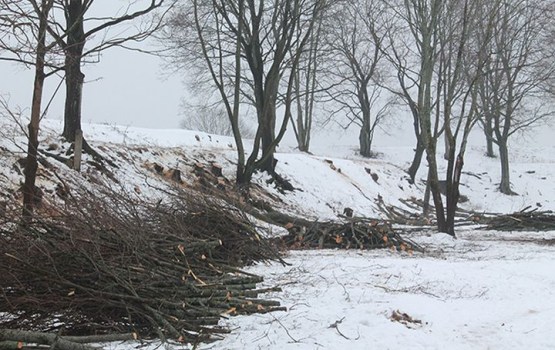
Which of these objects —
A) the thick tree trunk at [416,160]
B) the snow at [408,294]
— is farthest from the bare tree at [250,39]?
the thick tree trunk at [416,160]

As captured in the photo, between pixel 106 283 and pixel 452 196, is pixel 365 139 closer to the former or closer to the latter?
pixel 452 196

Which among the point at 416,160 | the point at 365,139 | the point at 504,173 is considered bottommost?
the point at 504,173

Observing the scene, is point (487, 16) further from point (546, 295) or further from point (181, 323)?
point (181, 323)

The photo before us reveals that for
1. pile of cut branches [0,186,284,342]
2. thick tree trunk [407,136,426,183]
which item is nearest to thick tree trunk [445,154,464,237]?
pile of cut branches [0,186,284,342]

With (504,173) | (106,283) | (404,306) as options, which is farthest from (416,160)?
(106,283)

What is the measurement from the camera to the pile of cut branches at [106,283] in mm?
4789

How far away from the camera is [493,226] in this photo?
51.6 ft

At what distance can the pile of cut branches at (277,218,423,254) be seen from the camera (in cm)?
1134

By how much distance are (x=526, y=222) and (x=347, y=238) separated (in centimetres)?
638

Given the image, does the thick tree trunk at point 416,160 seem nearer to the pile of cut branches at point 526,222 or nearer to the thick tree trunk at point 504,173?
the thick tree trunk at point 504,173

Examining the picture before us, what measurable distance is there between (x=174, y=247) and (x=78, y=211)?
1.19 metres

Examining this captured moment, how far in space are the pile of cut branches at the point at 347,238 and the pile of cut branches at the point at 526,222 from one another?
5122 millimetres

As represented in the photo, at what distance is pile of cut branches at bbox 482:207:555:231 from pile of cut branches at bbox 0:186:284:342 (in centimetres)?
1102

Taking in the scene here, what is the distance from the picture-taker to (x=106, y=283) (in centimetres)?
504
